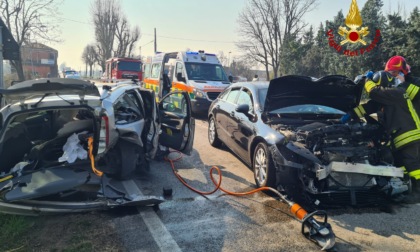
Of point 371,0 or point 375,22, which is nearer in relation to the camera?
point 375,22

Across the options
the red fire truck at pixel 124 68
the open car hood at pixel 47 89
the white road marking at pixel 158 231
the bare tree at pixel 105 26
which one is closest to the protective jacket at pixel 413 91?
the white road marking at pixel 158 231

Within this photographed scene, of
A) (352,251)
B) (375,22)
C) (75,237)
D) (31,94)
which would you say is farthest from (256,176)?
(375,22)

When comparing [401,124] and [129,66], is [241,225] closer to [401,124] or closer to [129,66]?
[401,124]

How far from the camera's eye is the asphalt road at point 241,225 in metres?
3.27

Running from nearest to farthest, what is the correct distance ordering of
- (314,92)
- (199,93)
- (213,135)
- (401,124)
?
(401,124) < (314,92) < (213,135) < (199,93)

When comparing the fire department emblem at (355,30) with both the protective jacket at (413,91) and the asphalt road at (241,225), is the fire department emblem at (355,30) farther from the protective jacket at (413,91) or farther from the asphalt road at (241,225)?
the asphalt road at (241,225)

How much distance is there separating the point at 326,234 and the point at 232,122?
3.19 meters

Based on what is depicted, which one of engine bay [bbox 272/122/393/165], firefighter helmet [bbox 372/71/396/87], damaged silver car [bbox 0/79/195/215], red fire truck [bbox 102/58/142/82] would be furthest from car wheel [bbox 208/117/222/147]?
red fire truck [bbox 102/58/142/82]

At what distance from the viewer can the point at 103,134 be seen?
3971 millimetres

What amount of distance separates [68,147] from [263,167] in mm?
2674

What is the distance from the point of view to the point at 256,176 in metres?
4.92

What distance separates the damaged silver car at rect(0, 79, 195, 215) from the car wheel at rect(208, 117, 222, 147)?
233 centimetres

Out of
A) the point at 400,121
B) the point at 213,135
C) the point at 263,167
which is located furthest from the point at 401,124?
the point at 213,135

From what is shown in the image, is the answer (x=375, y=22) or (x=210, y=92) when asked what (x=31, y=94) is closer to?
(x=210, y=92)
